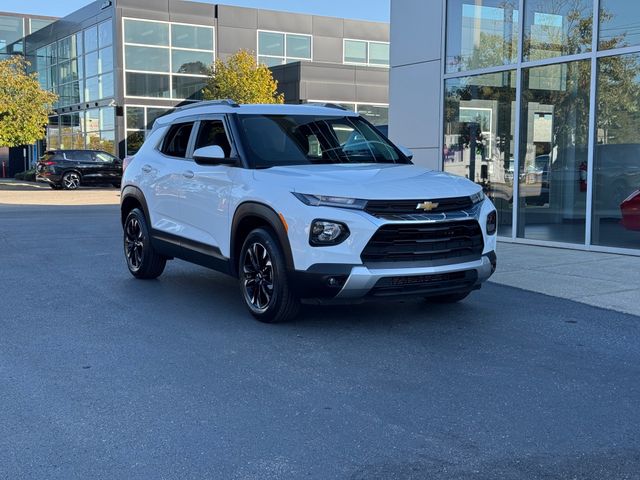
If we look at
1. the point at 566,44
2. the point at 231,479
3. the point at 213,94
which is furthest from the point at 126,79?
the point at 231,479

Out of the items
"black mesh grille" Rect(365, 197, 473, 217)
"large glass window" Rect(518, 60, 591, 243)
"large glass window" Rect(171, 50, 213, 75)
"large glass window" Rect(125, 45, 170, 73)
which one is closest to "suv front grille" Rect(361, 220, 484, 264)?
"black mesh grille" Rect(365, 197, 473, 217)

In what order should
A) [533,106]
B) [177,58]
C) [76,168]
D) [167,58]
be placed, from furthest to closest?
[177,58], [167,58], [76,168], [533,106]

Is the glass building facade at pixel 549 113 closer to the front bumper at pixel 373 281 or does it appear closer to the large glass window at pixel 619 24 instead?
the large glass window at pixel 619 24

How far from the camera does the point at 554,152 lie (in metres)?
11.7

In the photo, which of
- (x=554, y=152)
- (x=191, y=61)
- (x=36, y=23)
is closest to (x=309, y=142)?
(x=554, y=152)

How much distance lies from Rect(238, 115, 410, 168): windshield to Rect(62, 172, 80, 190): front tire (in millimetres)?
25016

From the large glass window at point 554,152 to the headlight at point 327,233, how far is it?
6.79m

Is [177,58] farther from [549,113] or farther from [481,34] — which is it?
[549,113]

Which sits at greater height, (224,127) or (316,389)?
(224,127)

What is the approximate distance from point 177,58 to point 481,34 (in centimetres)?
2589

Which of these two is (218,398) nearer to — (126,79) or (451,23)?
(451,23)

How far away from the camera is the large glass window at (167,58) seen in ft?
115

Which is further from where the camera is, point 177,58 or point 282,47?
point 282,47

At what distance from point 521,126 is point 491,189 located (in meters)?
1.28
